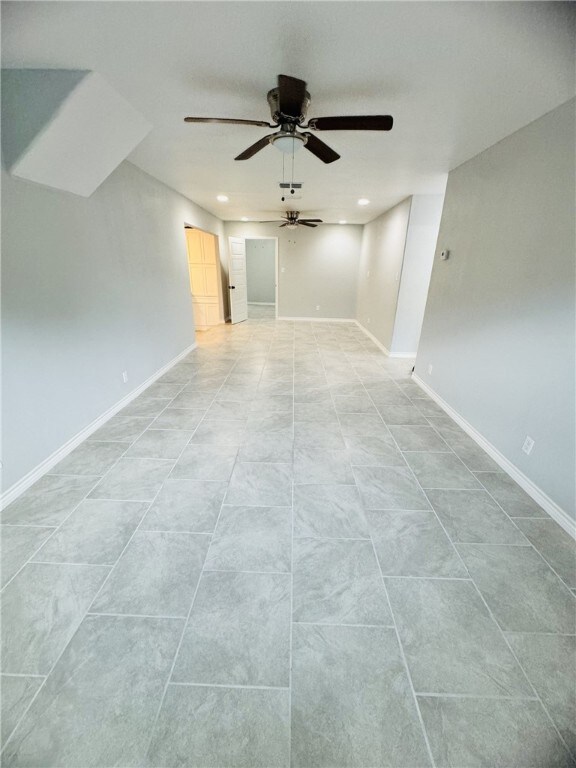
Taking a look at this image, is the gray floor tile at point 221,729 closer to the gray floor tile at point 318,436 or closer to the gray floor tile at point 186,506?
the gray floor tile at point 186,506

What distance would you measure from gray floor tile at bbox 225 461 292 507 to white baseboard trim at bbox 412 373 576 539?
5.40 feet

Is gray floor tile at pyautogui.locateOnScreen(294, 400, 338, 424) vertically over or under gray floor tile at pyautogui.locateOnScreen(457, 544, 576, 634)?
over

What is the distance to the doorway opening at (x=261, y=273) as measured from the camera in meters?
9.23

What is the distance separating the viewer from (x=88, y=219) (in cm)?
245

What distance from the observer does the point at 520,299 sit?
2.11 m

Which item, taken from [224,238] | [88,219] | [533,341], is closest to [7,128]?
[88,219]

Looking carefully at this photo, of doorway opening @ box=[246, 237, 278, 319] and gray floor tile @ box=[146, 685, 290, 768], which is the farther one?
doorway opening @ box=[246, 237, 278, 319]

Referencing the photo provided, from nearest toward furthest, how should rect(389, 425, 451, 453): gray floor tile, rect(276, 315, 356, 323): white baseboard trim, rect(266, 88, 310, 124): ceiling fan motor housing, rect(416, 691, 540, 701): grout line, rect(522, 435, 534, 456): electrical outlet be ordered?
1. rect(416, 691, 540, 701): grout line
2. rect(266, 88, 310, 124): ceiling fan motor housing
3. rect(522, 435, 534, 456): electrical outlet
4. rect(389, 425, 451, 453): gray floor tile
5. rect(276, 315, 356, 323): white baseboard trim

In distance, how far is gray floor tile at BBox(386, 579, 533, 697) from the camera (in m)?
1.08

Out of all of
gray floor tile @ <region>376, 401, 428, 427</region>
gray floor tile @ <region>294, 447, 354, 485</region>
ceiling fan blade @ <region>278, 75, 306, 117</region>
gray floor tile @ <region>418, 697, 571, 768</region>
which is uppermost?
ceiling fan blade @ <region>278, 75, 306, 117</region>

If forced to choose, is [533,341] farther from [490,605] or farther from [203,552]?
[203,552]

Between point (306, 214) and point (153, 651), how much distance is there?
6.72 metres

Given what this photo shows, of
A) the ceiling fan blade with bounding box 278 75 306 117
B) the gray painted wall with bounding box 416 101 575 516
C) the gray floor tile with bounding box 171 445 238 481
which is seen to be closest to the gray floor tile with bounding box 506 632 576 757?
the gray painted wall with bounding box 416 101 575 516

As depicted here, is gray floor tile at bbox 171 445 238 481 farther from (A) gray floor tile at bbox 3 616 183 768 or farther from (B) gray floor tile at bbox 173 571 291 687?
(A) gray floor tile at bbox 3 616 183 768
